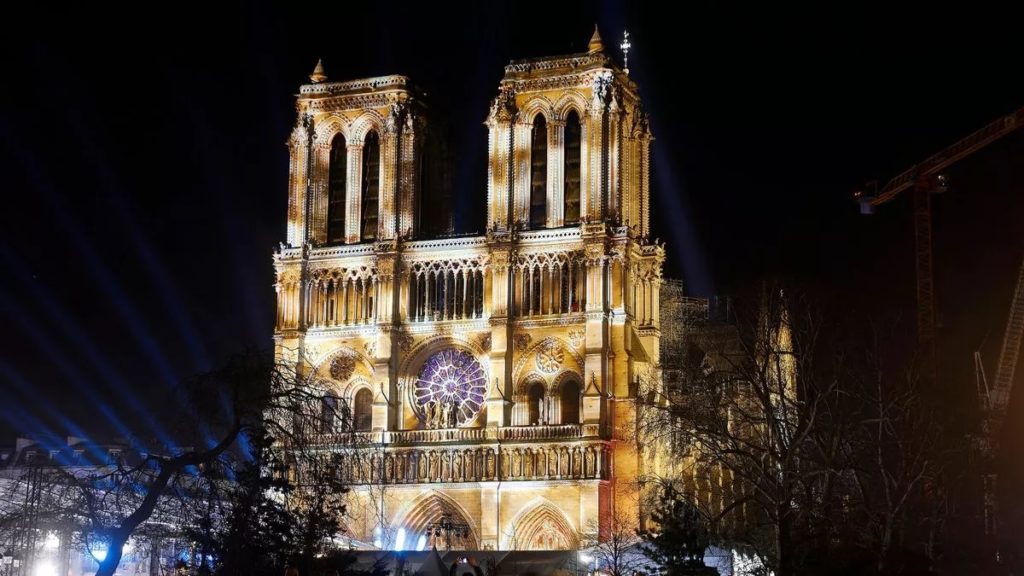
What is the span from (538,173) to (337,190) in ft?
35.5

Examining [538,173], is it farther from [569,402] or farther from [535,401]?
[569,402]

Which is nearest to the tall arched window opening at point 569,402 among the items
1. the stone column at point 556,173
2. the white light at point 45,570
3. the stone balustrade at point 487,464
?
the stone balustrade at point 487,464

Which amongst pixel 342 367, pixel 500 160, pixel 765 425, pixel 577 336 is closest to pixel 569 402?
pixel 577 336

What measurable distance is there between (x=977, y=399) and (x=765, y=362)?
3926 centimetres

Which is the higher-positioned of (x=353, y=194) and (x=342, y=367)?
(x=353, y=194)

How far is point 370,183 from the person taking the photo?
9150 cm

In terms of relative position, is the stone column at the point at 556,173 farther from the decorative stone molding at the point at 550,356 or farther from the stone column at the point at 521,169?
the decorative stone molding at the point at 550,356

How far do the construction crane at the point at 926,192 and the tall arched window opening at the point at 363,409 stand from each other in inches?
1294

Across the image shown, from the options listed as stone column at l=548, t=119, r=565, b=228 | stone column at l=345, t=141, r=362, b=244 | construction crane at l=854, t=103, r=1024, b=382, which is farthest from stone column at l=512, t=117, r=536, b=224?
construction crane at l=854, t=103, r=1024, b=382

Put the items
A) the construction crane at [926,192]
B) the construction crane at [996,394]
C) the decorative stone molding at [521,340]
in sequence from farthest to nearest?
1. the construction crane at [926,192]
2. the decorative stone molding at [521,340]
3. the construction crane at [996,394]

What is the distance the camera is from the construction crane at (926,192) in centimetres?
10462

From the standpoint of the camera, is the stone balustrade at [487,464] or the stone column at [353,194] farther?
the stone column at [353,194]

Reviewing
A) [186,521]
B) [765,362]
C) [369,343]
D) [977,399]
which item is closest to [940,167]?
[977,399]

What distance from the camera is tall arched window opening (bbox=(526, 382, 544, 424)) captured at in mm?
86500
